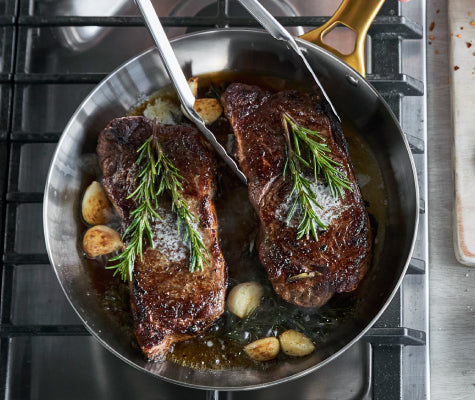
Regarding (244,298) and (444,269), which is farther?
(444,269)

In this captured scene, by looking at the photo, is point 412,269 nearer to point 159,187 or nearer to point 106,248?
point 159,187

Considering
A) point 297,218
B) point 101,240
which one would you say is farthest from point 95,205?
point 297,218

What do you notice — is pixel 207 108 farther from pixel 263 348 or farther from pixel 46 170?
pixel 263 348

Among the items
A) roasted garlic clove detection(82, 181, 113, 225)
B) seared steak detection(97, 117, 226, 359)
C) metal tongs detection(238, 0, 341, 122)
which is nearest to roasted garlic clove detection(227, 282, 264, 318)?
seared steak detection(97, 117, 226, 359)

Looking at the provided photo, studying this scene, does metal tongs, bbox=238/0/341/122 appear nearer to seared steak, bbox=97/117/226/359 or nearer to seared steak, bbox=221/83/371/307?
seared steak, bbox=221/83/371/307

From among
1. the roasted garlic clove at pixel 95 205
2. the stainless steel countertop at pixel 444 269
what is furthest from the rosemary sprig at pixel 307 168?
the roasted garlic clove at pixel 95 205

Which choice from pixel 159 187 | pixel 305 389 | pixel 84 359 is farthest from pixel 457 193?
pixel 84 359
